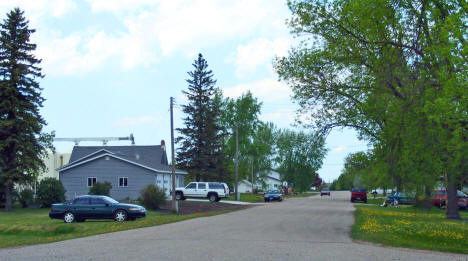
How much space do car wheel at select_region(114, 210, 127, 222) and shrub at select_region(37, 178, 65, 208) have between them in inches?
617

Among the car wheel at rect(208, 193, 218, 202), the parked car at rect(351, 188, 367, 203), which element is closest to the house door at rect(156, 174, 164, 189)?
the car wheel at rect(208, 193, 218, 202)

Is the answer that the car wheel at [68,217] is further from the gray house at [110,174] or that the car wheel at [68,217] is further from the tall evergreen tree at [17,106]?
the gray house at [110,174]

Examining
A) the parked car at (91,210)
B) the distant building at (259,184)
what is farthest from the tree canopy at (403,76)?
the distant building at (259,184)

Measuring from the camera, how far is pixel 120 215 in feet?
86.1

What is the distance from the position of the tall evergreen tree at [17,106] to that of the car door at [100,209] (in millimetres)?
14483

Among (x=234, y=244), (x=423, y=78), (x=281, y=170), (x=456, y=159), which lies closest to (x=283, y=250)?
(x=234, y=244)

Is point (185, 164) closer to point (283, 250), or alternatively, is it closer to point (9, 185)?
point (9, 185)

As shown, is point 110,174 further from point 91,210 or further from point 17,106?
point 91,210

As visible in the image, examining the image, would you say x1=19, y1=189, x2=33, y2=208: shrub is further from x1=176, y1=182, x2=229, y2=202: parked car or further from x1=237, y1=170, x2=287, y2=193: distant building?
x1=237, y1=170, x2=287, y2=193: distant building

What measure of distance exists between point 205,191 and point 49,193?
45.3ft

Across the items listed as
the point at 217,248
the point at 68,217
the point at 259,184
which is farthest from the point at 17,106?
the point at 259,184

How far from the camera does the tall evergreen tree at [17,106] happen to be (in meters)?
37.8

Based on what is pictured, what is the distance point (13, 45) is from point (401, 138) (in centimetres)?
3067

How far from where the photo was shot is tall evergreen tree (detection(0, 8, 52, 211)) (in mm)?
37812
